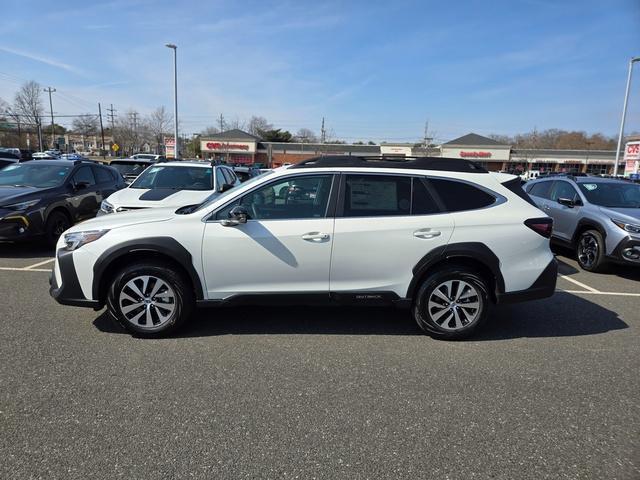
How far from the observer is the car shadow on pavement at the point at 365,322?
445 cm

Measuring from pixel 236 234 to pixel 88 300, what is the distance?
1.57 m

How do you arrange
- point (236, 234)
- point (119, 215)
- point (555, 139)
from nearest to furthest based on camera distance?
point (236, 234) → point (119, 215) → point (555, 139)

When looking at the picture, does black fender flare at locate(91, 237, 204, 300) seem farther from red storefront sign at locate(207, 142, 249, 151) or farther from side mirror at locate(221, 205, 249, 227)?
red storefront sign at locate(207, 142, 249, 151)

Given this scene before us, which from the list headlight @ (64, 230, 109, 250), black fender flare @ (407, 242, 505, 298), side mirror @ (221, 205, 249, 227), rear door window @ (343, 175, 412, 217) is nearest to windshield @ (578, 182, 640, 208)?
black fender flare @ (407, 242, 505, 298)

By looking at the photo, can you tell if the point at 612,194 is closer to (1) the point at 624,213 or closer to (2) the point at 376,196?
(1) the point at 624,213

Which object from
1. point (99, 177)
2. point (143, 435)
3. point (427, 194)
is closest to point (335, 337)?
point (427, 194)

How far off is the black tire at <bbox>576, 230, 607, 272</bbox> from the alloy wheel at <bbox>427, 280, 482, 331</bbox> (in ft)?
14.7

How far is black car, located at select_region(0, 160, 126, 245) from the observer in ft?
24.0

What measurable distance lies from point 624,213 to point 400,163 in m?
5.06

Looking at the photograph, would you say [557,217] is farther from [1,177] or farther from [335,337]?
[1,177]

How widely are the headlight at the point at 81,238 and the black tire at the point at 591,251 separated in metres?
7.62

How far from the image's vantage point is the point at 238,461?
2500 mm

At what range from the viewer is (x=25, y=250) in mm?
7957

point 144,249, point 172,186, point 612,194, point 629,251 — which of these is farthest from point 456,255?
point 172,186
